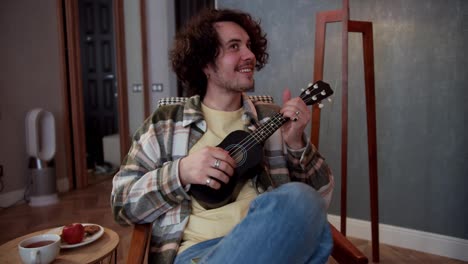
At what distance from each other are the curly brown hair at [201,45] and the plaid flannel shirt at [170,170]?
14cm

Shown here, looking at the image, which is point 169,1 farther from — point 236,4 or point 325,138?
point 325,138

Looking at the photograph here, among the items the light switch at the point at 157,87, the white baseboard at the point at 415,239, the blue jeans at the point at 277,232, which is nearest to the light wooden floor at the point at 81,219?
the white baseboard at the point at 415,239

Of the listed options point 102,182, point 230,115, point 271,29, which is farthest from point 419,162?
point 102,182

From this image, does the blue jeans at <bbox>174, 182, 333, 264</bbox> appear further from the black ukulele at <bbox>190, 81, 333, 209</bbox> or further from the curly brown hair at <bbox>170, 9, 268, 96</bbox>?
the curly brown hair at <bbox>170, 9, 268, 96</bbox>

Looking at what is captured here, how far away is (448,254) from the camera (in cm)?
217

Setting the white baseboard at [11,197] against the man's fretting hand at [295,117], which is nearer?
the man's fretting hand at [295,117]

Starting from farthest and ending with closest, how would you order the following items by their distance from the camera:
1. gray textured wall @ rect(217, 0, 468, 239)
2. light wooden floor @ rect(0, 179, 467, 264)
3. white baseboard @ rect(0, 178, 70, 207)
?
1. white baseboard @ rect(0, 178, 70, 207)
2. light wooden floor @ rect(0, 179, 467, 264)
3. gray textured wall @ rect(217, 0, 468, 239)

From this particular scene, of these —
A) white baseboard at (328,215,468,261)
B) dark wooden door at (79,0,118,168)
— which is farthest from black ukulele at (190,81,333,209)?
dark wooden door at (79,0,118,168)

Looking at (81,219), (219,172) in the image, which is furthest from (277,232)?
(81,219)

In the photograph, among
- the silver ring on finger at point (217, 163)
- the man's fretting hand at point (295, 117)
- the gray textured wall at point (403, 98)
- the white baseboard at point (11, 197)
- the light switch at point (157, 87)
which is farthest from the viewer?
the light switch at point (157, 87)

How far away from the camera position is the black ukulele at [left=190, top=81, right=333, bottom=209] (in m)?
1.16

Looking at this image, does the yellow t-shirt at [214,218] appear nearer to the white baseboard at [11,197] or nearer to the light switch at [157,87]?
the white baseboard at [11,197]

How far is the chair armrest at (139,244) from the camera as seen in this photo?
1109 millimetres

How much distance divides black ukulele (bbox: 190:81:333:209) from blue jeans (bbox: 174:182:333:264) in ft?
0.81
